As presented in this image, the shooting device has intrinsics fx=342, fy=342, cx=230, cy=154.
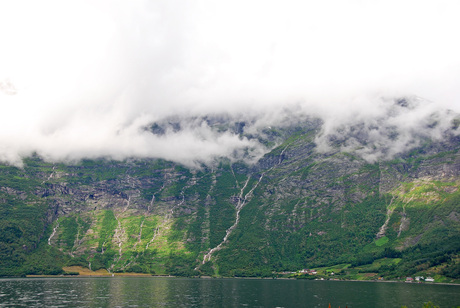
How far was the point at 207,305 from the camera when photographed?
151500 mm

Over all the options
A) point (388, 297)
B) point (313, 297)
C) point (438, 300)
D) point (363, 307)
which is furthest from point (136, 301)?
point (438, 300)

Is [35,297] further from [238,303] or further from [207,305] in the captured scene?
[238,303]

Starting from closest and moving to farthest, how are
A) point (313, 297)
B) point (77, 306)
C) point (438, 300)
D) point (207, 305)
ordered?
point (77, 306)
point (207, 305)
point (438, 300)
point (313, 297)

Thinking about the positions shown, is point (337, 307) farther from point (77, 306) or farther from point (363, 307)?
point (77, 306)

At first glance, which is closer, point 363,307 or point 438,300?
point 363,307

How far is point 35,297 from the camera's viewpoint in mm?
169250

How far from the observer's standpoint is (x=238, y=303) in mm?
158125

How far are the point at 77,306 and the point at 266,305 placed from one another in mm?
80169

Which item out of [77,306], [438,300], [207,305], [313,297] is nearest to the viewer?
[77,306]

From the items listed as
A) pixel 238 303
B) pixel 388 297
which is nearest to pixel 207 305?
pixel 238 303

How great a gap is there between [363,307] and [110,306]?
107382 mm

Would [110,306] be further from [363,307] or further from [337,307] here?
[363,307]

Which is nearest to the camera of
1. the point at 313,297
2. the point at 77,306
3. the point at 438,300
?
the point at 77,306

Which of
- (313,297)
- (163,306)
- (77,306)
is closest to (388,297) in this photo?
(313,297)
